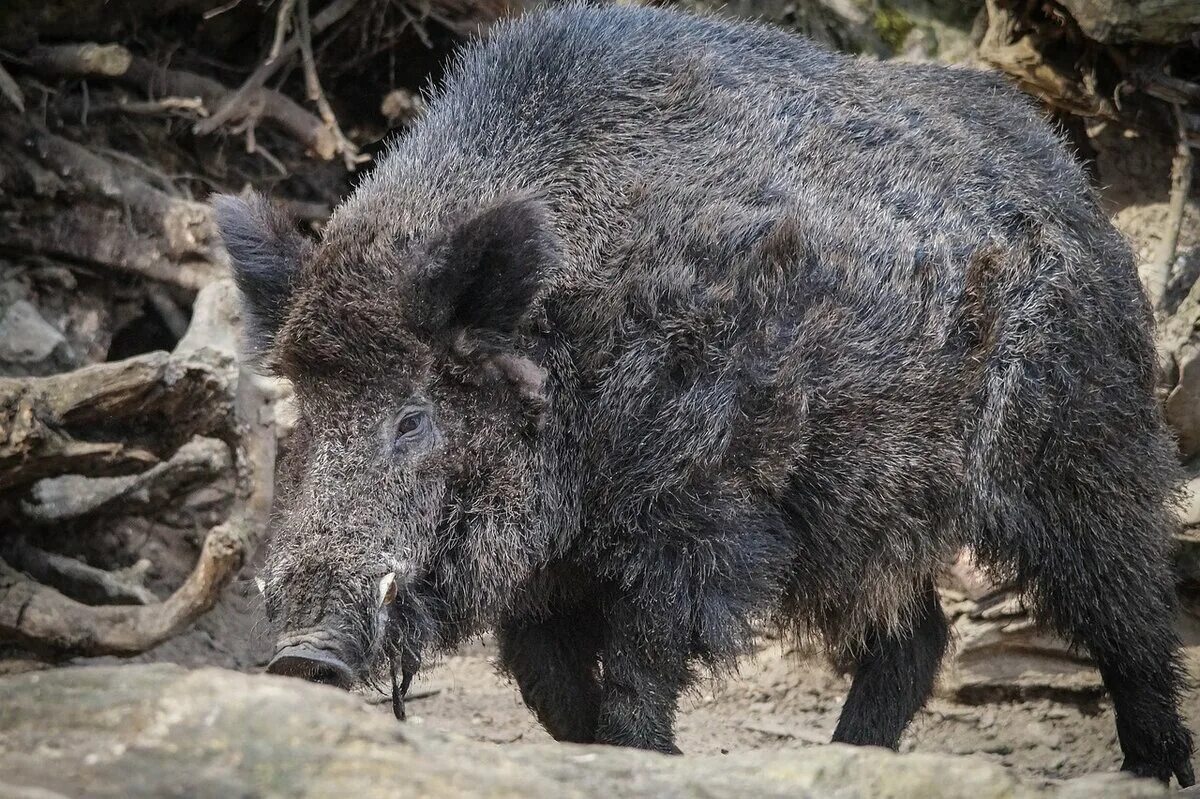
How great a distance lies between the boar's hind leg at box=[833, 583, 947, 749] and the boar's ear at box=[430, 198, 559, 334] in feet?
6.61

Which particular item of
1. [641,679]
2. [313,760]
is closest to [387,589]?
[641,679]

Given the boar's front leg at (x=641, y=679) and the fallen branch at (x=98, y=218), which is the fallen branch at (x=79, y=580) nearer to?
the fallen branch at (x=98, y=218)

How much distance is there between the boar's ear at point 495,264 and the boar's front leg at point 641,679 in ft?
2.94

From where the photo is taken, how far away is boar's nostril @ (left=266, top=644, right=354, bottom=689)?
3.37 meters

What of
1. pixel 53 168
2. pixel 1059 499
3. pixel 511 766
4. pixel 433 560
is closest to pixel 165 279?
pixel 53 168

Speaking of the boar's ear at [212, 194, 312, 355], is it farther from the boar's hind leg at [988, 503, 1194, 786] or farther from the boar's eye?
the boar's hind leg at [988, 503, 1194, 786]

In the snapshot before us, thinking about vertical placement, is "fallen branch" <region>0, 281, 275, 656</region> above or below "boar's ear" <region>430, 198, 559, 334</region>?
below

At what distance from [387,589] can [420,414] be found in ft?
1.66

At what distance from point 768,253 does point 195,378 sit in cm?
219

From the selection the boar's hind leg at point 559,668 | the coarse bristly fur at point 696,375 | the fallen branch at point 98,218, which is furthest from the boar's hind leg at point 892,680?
the fallen branch at point 98,218

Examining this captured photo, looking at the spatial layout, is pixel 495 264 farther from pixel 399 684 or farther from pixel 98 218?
pixel 98 218

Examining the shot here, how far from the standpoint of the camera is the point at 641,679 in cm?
399

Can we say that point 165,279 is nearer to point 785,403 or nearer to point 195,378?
point 195,378

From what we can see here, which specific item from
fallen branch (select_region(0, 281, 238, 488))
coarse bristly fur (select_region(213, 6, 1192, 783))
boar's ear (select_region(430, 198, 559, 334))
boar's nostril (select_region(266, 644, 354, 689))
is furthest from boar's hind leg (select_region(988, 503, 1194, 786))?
fallen branch (select_region(0, 281, 238, 488))
